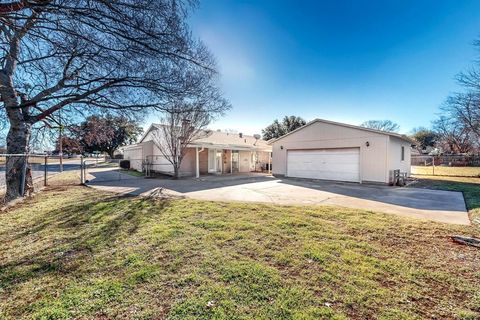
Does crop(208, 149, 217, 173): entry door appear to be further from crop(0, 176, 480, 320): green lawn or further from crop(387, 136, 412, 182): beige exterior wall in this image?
crop(0, 176, 480, 320): green lawn

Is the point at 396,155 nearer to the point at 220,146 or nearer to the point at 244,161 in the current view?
the point at 220,146

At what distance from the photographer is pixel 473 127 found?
19875 millimetres

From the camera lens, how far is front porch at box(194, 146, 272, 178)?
61.2ft

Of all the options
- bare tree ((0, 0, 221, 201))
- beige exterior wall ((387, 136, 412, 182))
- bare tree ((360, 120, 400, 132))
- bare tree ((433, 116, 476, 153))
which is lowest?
beige exterior wall ((387, 136, 412, 182))

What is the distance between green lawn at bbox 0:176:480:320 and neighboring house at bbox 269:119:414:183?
7.98 meters

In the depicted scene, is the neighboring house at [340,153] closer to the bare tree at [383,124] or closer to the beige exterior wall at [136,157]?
the beige exterior wall at [136,157]

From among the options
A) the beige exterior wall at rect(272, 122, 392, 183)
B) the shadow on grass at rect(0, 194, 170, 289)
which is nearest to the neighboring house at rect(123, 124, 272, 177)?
the beige exterior wall at rect(272, 122, 392, 183)

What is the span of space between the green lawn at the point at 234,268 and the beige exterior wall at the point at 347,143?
7856 mm

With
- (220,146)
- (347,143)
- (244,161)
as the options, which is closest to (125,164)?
(220,146)

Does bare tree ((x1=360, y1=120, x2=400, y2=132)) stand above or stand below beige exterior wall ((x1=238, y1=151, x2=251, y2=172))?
above

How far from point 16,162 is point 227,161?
47.2 ft

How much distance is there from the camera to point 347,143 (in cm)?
1363

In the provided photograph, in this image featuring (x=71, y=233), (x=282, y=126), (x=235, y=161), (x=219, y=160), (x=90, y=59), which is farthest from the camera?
(x=282, y=126)

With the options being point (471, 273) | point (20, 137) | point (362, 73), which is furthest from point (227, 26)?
point (362, 73)
